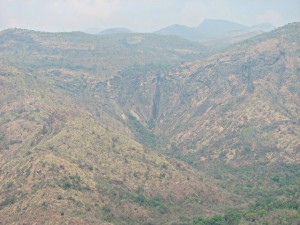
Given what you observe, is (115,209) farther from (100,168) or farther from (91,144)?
(91,144)

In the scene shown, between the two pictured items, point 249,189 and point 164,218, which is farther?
point 249,189

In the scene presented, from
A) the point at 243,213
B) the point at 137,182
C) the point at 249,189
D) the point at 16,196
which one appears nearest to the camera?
the point at 16,196

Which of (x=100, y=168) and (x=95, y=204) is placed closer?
(x=95, y=204)

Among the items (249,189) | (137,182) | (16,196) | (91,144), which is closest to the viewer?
(16,196)

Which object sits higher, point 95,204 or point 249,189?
point 95,204

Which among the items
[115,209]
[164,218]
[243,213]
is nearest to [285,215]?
[243,213]

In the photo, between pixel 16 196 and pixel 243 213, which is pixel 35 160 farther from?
pixel 243 213

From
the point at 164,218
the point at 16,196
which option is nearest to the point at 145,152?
the point at 164,218

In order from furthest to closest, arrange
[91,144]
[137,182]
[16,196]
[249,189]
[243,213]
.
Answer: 1. [249,189]
2. [91,144]
3. [137,182]
4. [243,213]
5. [16,196]

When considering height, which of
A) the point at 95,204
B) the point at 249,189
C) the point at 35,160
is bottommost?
the point at 249,189
